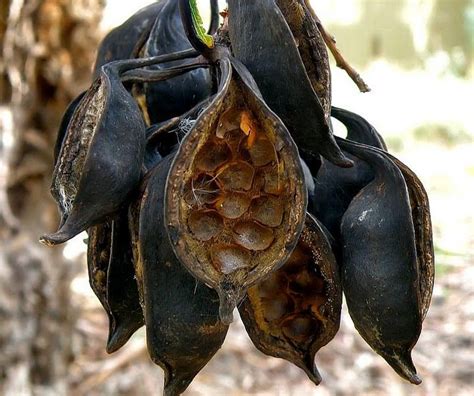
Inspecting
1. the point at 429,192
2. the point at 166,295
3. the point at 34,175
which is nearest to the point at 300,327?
the point at 166,295

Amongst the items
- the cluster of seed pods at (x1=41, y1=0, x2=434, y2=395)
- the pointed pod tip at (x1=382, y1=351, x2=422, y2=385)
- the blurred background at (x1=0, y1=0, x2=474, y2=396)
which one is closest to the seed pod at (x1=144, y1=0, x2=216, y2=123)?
the cluster of seed pods at (x1=41, y1=0, x2=434, y2=395)

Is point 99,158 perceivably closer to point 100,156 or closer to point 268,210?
point 100,156

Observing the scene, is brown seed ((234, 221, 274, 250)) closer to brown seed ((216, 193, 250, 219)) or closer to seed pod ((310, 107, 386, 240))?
brown seed ((216, 193, 250, 219))

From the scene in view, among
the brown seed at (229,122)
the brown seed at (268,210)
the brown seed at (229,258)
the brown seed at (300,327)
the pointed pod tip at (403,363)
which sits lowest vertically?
the pointed pod tip at (403,363)

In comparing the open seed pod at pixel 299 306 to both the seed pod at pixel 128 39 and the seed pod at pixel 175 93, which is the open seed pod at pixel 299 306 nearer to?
the seed pod at pixel 175 93

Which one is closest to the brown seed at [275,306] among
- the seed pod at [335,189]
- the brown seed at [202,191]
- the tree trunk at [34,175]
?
the seed pod at [335,189]

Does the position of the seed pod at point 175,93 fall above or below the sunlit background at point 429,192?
above
